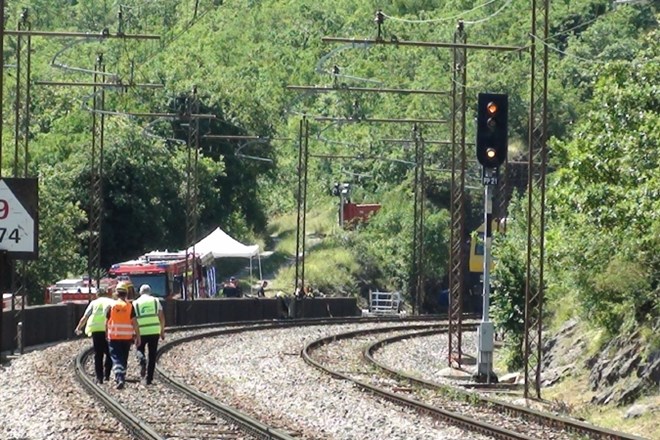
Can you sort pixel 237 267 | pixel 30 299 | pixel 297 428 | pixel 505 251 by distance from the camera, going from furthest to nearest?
pixel 237 267, pixel 30 299, pixel 505 251, pixel 297 428

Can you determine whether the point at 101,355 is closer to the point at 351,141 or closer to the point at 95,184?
the point at 95,184

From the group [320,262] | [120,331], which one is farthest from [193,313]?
[120,331]

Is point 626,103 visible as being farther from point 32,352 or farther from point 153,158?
point 153,158

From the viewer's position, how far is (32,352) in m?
39.1

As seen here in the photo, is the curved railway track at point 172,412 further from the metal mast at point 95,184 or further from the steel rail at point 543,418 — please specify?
the metal mast at point 95,184

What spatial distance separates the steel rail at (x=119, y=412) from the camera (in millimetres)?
19748

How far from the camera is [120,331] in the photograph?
2691 cm

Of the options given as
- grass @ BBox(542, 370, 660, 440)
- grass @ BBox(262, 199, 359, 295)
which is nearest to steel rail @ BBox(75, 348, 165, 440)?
grass @ BBox(542, 370, 660, 440)

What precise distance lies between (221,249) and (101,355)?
47679mm

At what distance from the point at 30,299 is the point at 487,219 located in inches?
1411

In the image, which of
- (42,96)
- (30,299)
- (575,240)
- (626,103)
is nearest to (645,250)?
(575,240)

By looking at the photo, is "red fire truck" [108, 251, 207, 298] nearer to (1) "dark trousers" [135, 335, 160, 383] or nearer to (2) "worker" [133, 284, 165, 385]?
(1) "dark trousers" [135, 335, 160, 383]

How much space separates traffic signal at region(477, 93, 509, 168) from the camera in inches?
1209

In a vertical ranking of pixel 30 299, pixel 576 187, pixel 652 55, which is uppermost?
pixel 652 55
